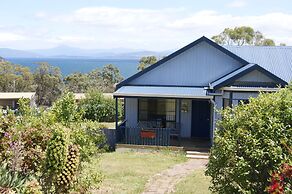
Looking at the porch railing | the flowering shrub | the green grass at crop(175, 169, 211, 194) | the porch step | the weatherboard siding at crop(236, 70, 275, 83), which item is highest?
the weatherboard siding at crop(236, 70, 275, 83)

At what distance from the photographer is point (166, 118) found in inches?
912

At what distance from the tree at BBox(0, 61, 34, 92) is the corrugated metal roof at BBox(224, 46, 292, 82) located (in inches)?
1643

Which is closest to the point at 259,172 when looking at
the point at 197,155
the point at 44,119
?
the point at 44,119

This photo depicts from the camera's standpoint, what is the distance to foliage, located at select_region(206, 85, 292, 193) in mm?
7688

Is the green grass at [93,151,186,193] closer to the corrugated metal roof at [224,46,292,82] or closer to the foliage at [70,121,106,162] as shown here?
the foliage at [70,121,106,162]

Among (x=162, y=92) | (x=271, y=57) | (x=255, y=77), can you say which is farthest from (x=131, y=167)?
(x=271, y=57)

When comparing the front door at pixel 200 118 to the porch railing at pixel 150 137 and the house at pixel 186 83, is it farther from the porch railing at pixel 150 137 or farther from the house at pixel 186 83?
the porch railing at pixel 150 137

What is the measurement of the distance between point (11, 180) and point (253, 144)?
490 centimetres

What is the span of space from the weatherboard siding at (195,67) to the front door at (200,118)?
1.21 metres

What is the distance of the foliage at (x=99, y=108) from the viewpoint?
106 ft

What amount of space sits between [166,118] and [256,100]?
47.4 feet

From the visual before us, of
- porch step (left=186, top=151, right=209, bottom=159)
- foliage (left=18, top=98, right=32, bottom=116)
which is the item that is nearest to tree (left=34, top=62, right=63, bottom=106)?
porch step (left=186, top=151, right=209, bottom=159)

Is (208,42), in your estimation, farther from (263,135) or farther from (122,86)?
(263,135)

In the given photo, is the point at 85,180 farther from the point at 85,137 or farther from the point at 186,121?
the point at 186,121
